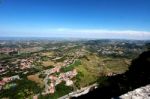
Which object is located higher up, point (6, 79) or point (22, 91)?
point (22, 91)

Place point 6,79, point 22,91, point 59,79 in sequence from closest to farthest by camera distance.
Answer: point 22,91
point 59,79
point 6,79

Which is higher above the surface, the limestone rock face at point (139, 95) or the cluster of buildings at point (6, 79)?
the limestone rock face at point (139, 95)

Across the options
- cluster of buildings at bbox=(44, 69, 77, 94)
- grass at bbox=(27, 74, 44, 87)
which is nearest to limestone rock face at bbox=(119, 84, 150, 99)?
cluster of buildings at bbox=(44, 69, 77, 94)

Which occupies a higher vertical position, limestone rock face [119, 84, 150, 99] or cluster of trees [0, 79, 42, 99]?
limestone rock face [119, 84, 150, 99]

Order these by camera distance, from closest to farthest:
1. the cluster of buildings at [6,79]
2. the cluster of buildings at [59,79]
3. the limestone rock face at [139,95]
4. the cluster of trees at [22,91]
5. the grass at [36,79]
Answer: the limestone rock face at [139,95], the cluster of trees at [22,91], the cluster of buildings at [59,79], the grass at [36,79], the cluster of buildings at [6,79]

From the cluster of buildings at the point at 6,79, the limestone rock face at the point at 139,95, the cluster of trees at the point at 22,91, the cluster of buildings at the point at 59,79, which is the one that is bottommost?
the cluster of buildings at the point at 6,79

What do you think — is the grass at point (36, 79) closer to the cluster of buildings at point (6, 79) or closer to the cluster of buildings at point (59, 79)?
the cluster of buildings at point (59, 79)

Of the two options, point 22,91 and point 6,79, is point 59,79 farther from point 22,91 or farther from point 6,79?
point 6,79

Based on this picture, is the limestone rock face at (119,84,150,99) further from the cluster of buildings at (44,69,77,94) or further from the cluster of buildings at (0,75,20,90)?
the cluster of buildings at (0,75,20,90)

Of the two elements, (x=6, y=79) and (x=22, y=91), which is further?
(x=6, y=79)

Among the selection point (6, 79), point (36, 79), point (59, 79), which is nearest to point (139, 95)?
point (59, 79)

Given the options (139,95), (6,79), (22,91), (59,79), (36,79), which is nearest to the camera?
(139,95)

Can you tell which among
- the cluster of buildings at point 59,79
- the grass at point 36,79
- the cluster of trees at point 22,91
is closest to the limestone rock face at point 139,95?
the cluster of buildings at point 59,79
